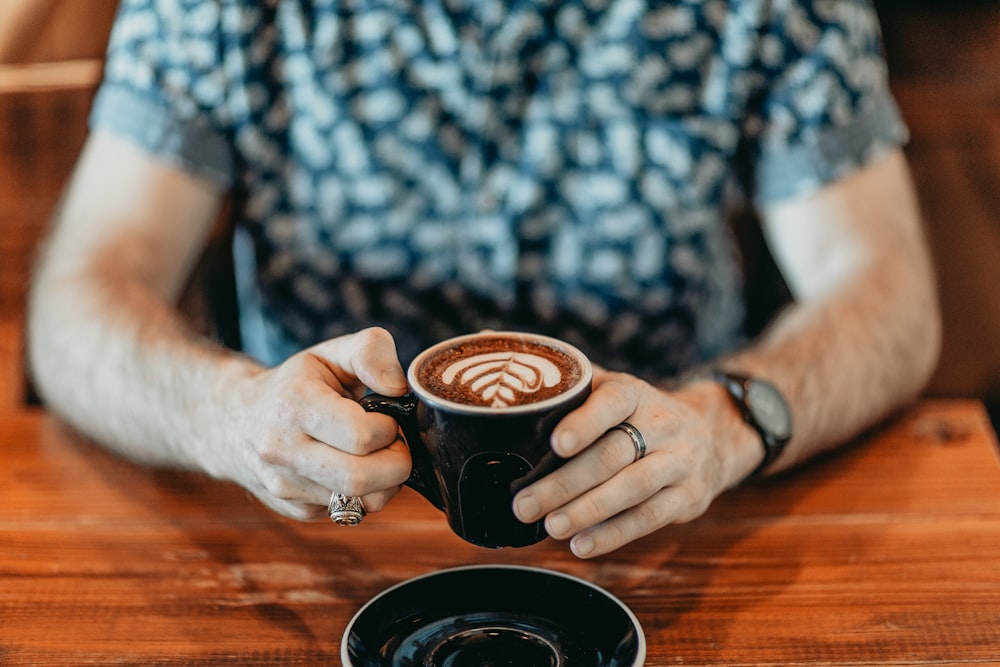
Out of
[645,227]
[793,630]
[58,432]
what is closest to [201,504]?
[58,432]

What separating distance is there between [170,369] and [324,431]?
1.20ft

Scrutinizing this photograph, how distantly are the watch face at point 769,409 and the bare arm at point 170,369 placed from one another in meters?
0.42

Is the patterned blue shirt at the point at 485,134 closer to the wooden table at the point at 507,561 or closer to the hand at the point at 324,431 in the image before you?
the wooden table at the point at 507,561

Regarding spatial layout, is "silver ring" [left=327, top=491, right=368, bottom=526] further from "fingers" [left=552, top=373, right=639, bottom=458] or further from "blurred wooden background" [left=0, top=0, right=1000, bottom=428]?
"blurred wooden background" [left=0, top=0, right=1000, bottom=428]

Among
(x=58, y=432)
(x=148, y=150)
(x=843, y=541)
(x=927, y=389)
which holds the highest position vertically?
(x=148, y=150)

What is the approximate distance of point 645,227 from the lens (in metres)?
1.44

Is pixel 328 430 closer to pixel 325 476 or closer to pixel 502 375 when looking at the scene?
pixel 325 476

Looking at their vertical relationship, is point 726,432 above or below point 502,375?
below

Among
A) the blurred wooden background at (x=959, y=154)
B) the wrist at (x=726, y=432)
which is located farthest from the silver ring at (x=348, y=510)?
the blurred wooden background at (x=959, y=154)

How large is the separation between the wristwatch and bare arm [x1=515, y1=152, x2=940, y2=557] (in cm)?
1

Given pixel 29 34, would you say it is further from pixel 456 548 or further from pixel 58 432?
pixel 456 548

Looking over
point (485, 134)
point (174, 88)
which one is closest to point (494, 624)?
point (485, 134)

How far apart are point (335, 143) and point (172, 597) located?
0.70m

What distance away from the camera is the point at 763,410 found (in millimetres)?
1071
